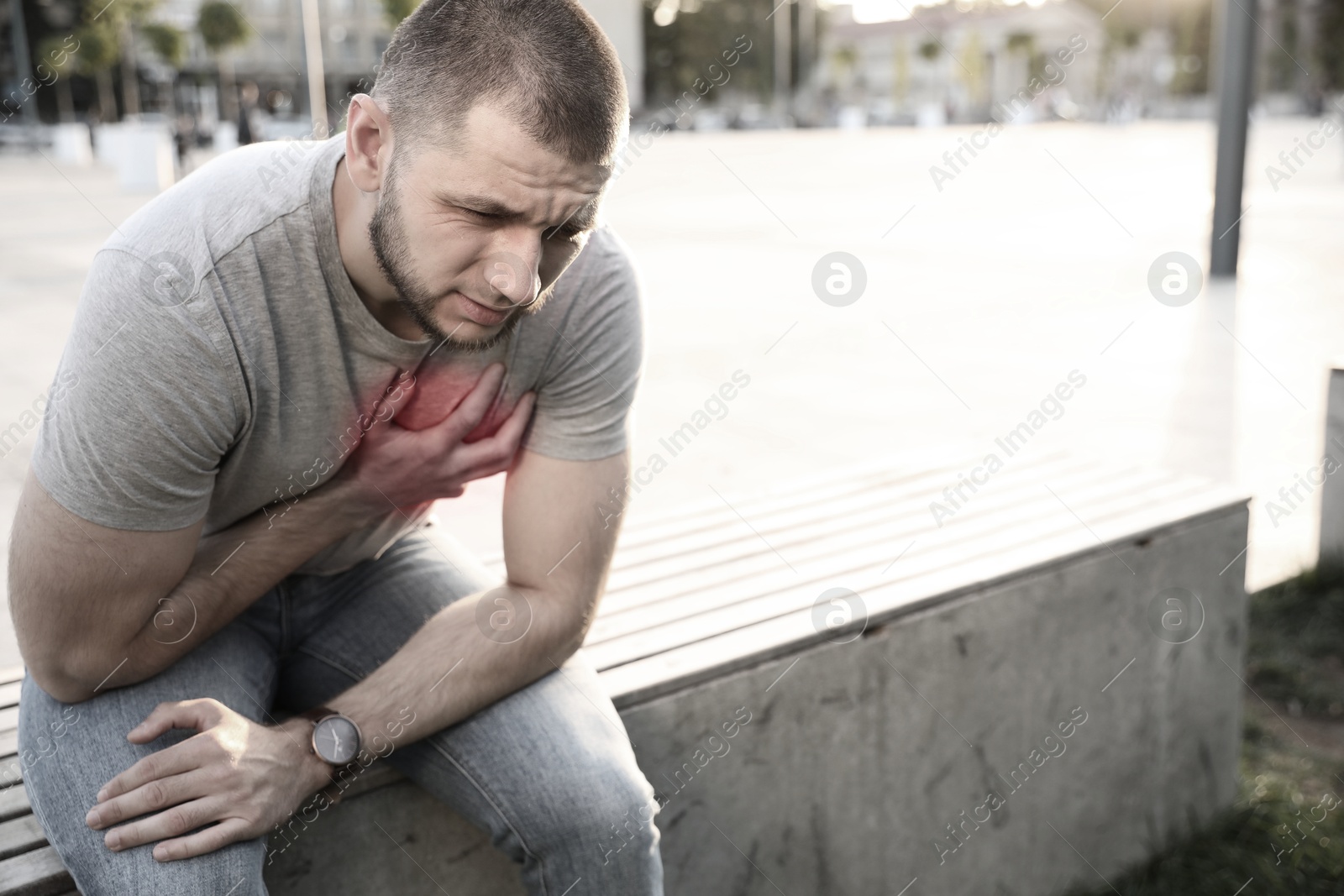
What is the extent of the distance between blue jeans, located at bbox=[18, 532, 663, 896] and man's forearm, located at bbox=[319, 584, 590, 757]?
0.15 feet

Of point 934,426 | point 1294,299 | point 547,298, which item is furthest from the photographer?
point 1294,299

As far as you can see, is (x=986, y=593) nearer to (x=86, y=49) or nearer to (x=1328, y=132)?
(x=1328, y=132)

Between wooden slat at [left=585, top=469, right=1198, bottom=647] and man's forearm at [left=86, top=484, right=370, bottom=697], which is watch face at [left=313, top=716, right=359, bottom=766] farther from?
wooden slat at [left=585, top=469, right=1198, bottom=647]

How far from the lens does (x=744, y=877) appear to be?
2.28m

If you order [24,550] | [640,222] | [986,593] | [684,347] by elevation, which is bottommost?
[640,222]

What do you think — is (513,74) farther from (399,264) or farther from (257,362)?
(257,362)

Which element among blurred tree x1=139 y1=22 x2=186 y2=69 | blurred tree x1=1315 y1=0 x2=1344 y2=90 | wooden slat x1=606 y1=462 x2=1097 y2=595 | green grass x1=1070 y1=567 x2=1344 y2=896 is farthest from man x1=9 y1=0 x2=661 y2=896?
blurred tree x1=1315 y1=0 x2=1344 y2=90

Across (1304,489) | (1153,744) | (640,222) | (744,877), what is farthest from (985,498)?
(640,222)

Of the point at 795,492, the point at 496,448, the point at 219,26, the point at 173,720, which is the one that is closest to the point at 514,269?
the point at 496,448

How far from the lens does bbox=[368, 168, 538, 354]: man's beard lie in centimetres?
164

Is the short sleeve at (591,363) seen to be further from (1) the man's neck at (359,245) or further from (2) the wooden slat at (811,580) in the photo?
(2) the wooden slat at (811,580)

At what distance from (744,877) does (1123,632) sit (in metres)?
1.05

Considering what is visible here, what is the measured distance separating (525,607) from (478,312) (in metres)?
0.47

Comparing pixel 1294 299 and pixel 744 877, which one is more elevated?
pixel 744 877
